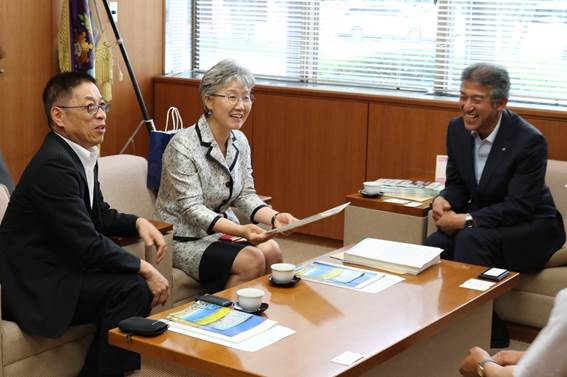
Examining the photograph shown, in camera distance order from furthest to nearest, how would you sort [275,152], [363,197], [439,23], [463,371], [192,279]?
[275,152]
[439,23]
[363,197]
[192,279]
[463,371]

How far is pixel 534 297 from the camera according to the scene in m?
4.11

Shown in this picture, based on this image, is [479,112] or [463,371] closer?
[463,371]

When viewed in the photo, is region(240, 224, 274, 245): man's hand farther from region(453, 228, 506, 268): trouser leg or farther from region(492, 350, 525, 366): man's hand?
region(492, 350, 525, 366): man's hand

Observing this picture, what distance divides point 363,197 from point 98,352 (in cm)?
A: 177

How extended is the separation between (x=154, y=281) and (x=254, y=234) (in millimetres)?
528

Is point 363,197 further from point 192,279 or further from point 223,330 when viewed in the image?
point 223,330

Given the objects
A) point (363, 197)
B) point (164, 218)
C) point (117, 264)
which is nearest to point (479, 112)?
point (363, 197)

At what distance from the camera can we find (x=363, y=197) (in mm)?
4633

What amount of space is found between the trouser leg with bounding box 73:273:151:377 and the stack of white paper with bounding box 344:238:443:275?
825 mm

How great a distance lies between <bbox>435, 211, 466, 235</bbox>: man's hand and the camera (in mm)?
4199

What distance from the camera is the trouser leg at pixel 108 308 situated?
130 inches

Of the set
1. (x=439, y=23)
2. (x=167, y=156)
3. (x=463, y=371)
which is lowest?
(x=463, y=371)

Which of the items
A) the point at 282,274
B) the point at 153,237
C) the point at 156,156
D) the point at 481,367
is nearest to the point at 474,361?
the point at 481,367

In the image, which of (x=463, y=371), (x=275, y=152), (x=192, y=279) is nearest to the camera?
(x=463, y=371)
